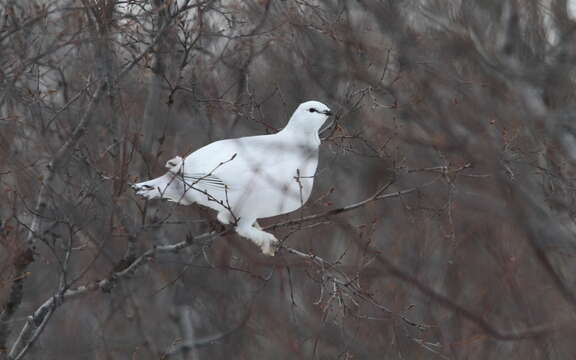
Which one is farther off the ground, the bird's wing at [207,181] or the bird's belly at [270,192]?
the bird's wing at [207,181]

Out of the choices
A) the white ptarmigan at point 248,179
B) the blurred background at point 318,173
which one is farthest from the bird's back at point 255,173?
the blurred background at point 318,173

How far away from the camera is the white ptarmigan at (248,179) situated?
14.8 feet

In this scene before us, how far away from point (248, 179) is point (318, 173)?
1.51ft

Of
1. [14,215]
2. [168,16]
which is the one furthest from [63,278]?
[168,16]

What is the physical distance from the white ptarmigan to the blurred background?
139 mm

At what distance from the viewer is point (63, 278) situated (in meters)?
4.56

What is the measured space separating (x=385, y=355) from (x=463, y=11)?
2953mm

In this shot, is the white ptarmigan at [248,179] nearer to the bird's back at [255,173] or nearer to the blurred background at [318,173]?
the bird's back at [255,173]

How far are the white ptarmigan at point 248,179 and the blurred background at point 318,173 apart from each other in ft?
0.45

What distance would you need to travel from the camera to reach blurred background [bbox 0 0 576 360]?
14.8ft

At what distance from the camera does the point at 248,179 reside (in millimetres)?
4535

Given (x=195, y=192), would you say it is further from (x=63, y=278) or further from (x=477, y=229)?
(x=477, y=229)

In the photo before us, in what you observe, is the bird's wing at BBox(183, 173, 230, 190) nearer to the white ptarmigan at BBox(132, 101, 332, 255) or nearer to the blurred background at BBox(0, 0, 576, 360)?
the white ptarmigan at BBox(132, 101, 332, 255)

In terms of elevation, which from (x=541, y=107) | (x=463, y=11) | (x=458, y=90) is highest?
(x=463, y=11)
